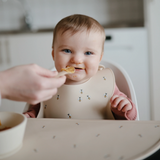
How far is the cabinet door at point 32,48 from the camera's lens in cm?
206

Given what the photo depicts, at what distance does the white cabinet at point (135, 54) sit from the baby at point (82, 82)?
3.59ft

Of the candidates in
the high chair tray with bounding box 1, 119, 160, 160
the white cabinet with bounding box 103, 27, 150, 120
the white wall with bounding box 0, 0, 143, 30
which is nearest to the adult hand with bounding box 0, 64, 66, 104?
the high chair tray with bounding box 1, 119, 160, 160

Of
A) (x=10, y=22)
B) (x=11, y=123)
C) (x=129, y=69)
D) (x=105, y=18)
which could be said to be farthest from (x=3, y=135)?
(x=10, y=22)

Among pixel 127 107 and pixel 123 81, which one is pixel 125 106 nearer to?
pixel 127 107

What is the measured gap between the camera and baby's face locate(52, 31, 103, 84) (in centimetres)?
83

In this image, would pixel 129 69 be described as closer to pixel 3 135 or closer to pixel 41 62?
pixel 41 62

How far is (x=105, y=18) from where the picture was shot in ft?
8.33

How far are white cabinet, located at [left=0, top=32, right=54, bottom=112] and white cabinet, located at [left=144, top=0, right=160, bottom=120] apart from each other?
1.00m

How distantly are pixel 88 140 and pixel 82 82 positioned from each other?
1.47 ft

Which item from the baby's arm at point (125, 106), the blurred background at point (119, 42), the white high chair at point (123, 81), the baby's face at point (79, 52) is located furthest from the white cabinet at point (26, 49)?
the baby's arm at point (125, 106)

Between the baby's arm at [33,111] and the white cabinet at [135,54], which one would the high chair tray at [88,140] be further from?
the white cabinet at [135,54]

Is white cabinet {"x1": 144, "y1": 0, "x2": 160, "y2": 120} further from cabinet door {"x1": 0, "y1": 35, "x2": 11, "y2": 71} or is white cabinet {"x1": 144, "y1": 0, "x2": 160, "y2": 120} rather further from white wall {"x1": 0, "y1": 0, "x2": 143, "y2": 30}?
cabinet door {"x1": 0, "y1": 35, "x2": 11, "y2": 71}

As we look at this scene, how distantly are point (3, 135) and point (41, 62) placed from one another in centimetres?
171

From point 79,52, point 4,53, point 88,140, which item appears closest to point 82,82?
point 79,52
